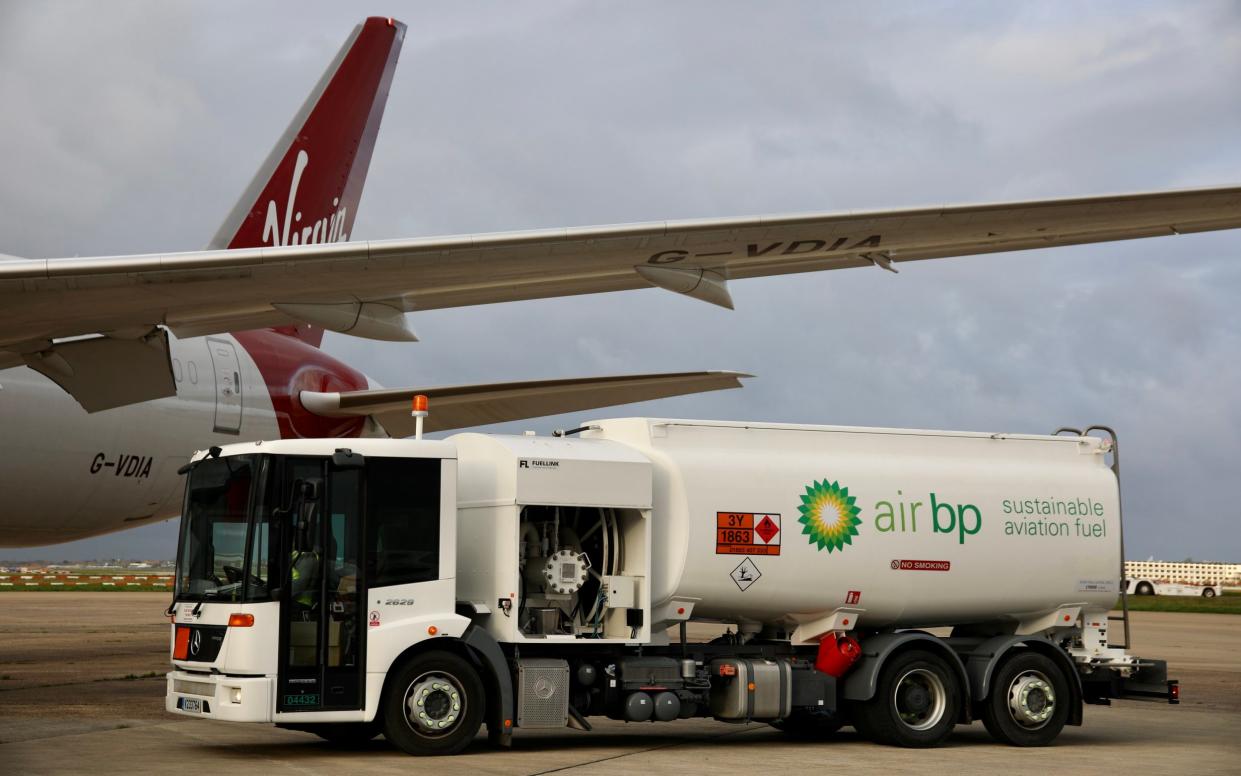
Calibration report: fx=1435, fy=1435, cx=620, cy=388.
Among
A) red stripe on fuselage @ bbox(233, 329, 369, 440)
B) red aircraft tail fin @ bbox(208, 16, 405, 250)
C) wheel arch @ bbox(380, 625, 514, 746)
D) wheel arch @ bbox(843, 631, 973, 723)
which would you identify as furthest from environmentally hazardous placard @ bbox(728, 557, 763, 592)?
red aircraft tail fin @ bbox(208, 16, 405, 250)

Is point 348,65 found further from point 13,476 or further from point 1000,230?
point 1000,230

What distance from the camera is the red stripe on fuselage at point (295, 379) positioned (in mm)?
19422

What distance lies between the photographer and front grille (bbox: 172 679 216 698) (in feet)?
36.5

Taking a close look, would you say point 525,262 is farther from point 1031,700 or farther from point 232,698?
point 1031,700

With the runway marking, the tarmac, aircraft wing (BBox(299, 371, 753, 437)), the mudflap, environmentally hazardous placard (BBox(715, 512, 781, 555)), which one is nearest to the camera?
the runway marking

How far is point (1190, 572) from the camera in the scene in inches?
6531

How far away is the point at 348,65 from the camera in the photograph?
20.4 meters

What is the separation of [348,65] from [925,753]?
12.8m

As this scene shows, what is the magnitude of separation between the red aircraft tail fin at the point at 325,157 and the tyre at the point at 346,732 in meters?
8.72

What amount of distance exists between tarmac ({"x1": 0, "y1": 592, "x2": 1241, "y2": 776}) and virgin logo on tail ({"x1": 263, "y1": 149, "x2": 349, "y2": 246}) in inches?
243

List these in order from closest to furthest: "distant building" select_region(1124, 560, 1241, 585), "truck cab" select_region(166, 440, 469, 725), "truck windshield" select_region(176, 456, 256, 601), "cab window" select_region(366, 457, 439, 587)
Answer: "truck cab" select_region(166, 440, 469, 725) < "truck windshield" select_region(176, 456, 256, 601) < "cab window" select_region(366, 457, 439, 587) < "distant building" select_region(1124, 560, 1241, 585)

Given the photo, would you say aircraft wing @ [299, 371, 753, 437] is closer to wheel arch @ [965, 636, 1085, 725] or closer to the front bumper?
wheel arch @ [965, 636, 1085, 725]

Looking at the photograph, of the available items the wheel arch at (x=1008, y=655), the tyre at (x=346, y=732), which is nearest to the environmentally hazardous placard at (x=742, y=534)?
the wheel arch at (x=1008, y=655)

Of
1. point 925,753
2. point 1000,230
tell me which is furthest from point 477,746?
point 1000,230
